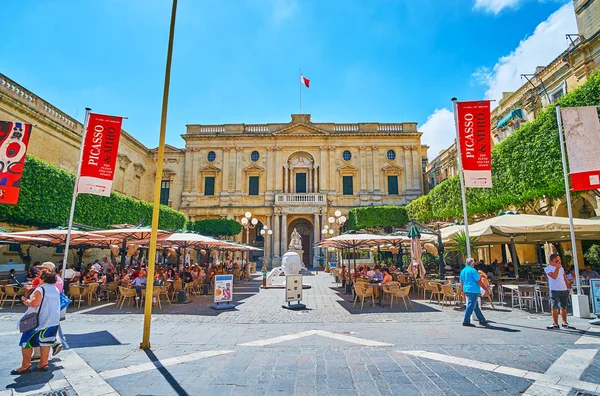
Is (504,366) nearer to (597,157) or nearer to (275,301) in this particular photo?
(597,157)

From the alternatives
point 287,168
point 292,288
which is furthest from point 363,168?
point 292,288

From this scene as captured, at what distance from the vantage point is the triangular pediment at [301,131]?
113 feet

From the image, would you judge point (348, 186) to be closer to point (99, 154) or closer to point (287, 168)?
point (287, 168)

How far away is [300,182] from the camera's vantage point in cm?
3484

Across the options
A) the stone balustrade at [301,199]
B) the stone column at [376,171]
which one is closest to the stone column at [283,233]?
the stone balustrade at [301,199]

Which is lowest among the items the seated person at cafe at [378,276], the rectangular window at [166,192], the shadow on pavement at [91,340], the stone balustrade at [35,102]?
the shadow on pavement at [91,340]

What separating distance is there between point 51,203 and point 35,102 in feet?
23.6

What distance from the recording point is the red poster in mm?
8805

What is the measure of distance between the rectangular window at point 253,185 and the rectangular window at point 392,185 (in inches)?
558

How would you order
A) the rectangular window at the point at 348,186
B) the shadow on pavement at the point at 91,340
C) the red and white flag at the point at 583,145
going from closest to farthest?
1. the shadow on pavement at the point at 91,340
2. the red and white flag at the point at 583,145
3. the rectangular window at the point at 348,186

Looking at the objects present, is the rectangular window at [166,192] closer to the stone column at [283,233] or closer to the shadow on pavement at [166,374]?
the stone column at [283,233]

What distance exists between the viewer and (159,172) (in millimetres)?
5570

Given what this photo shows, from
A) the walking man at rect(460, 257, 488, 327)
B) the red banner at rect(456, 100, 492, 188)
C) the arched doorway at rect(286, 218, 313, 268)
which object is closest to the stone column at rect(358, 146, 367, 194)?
the arched doorway at rect(286, 218, 313, 268)

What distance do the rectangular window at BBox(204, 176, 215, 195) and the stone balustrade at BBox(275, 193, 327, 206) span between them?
24.9 ft
